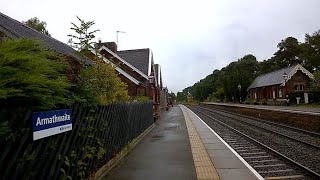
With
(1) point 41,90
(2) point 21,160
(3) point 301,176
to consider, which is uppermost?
(1) point 41,90

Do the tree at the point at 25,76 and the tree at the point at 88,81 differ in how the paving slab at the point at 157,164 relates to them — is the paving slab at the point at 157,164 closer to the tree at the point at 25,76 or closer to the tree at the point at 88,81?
the tree at the point at 88,81

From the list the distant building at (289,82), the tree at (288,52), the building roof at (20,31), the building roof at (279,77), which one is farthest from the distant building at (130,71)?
the tree at (288,52)

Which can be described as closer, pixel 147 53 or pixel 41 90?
pixel 41 90

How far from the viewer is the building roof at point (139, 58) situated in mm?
37812

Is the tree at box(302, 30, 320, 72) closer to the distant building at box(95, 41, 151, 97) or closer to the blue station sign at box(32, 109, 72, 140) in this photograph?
the distant building at box(95, 41, 151, 97)

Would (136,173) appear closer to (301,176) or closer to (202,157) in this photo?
(202,157)

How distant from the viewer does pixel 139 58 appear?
131ft

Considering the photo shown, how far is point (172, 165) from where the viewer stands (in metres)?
9.29

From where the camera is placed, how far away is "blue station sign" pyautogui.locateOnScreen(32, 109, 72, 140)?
15.8 ft

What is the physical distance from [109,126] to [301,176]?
5010mm

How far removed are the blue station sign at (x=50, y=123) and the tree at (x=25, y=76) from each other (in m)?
0.17

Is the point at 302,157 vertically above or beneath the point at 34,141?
beneath

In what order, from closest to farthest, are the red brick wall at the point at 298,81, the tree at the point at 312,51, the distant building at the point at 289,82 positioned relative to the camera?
the distant building at the point at 289,82 < the red brick wall at the point at 298,81 < the tree at the point at 312,51

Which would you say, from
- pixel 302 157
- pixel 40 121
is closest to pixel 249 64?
pixel 302 157
